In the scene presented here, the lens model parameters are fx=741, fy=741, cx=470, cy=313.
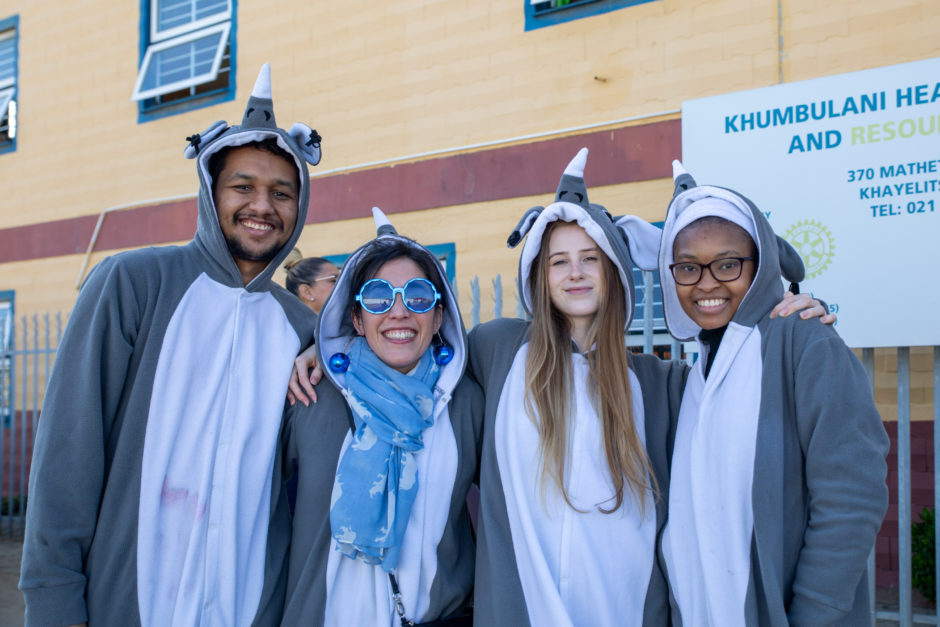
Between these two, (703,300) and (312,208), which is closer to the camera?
(703,300)

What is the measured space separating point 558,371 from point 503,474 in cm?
40

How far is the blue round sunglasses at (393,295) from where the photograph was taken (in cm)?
264

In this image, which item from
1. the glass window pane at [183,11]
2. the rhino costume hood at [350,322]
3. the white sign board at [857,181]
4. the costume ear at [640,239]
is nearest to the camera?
the rhino costume hood at [350,322]

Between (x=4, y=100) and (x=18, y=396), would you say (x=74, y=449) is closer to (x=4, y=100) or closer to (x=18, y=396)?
(x=18, y=396)

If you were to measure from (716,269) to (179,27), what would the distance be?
7690 mm

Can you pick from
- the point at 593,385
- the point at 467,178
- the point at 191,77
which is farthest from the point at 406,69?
the point at 593,385

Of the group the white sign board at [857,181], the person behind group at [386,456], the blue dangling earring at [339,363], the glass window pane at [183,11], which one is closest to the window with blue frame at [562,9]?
the white sign board at [857,181]

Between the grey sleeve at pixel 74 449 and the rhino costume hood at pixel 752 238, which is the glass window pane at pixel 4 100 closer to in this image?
the grey sleeve at pixel 74 449

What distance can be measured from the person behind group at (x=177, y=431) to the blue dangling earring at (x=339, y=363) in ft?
0.53

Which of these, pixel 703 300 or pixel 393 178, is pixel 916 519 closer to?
pixel 703 300

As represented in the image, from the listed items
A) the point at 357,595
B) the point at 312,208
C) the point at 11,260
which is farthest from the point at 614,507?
the point at 11,260

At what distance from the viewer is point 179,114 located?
809cm

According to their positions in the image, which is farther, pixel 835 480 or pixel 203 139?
pixel 203 139

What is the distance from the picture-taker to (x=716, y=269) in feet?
7.94
